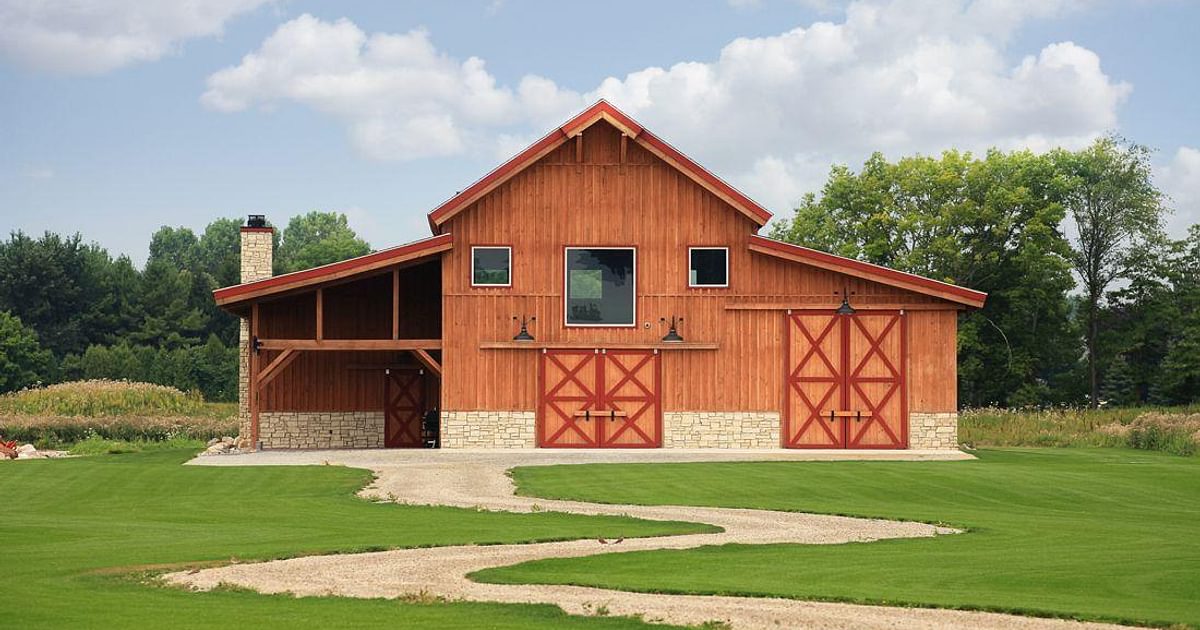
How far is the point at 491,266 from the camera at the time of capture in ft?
112

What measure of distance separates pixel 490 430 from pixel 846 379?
918 centimetres

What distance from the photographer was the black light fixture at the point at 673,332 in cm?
3403

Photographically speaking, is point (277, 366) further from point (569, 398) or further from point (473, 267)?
point (569, 398)

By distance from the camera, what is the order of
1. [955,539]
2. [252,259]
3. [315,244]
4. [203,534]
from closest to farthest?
[955,539] → [203,534] → [252,259] → [315,244]

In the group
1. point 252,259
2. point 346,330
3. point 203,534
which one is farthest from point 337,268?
point 203,534

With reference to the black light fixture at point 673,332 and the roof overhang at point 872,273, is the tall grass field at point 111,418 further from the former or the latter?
the roof overhang at point 872,273

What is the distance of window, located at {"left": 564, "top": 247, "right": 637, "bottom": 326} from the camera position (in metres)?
34.2

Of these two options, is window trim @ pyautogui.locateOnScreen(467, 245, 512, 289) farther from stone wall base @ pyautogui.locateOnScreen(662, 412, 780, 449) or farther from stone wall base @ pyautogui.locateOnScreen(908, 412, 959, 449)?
stone wall base @ pyautogui.locateOnScreen(908, 412, 959, 449)

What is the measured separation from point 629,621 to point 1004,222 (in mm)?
52266

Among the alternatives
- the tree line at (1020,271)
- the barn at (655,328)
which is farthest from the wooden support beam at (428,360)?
the tree line at (1020,271)

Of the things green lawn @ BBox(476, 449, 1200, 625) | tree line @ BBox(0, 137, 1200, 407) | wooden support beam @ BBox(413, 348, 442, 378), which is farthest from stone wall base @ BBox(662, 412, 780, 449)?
tree line @ BBox(0, 137, 1200, 407)

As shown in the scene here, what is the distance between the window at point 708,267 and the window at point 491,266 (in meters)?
4.67

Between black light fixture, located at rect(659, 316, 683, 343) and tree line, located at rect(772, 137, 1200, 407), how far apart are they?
1091 inches

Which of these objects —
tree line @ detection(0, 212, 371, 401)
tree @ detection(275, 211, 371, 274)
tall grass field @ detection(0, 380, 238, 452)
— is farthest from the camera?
tree @ detection(275, 211, 371, 274)
